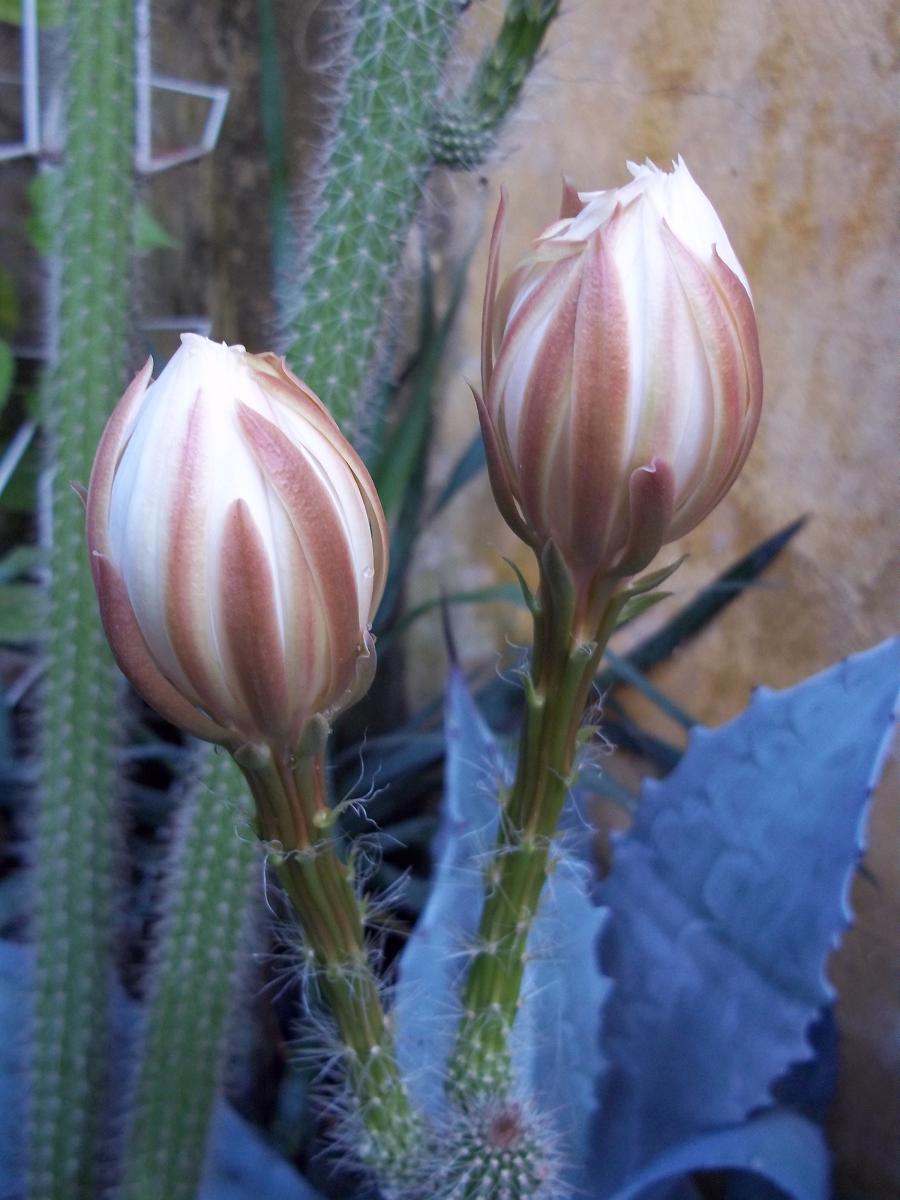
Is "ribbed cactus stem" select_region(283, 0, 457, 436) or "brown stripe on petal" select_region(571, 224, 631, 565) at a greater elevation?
"ribbed cactus stem" select_region(283, 0, 457, 436)

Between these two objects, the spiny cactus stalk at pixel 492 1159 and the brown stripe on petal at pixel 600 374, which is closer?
the brown stripe on petal at pixel 600 374

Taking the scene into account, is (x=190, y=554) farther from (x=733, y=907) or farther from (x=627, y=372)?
(x=733, y=907)

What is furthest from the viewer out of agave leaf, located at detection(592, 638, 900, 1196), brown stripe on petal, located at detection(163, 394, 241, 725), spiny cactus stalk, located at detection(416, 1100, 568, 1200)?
agave leaf, located at detection(592, 638, 900, 1196)

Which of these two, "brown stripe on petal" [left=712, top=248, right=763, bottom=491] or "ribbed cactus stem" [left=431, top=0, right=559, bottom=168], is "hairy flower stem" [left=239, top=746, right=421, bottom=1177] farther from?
"ribbed cactus stem" [left=431, top=0, right=559, bottom=168]

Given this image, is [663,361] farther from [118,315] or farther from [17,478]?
[17,478]

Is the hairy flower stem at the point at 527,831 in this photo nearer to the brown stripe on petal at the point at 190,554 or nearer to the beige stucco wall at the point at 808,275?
the brown stripe on petal at the point at 190,554

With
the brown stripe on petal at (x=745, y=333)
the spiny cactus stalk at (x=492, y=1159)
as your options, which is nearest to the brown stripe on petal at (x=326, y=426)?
the brown stripe on petal at (x=745, y=333)


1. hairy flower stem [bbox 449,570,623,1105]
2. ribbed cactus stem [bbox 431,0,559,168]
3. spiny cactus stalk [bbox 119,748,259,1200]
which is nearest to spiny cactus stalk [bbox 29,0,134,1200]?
spiny cactus stalk [bbox 119,748,259,1200]
